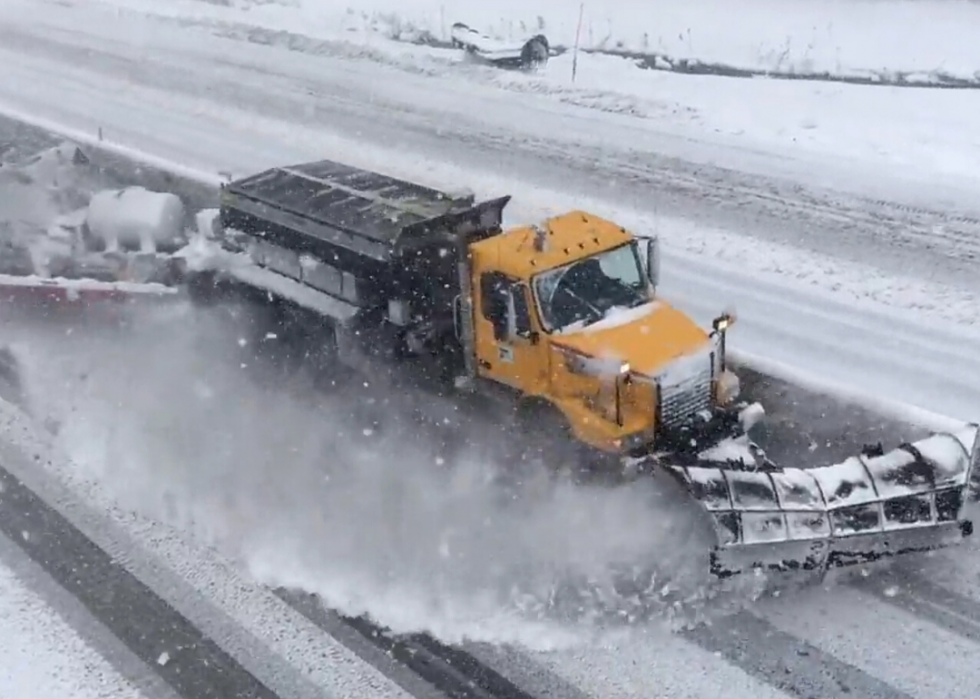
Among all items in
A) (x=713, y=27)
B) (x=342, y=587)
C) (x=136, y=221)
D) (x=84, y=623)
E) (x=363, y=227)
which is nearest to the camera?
(x=84, y=623)

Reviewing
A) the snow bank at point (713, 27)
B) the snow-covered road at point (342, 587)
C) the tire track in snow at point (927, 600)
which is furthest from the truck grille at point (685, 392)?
the snow bank at point (713, 27)

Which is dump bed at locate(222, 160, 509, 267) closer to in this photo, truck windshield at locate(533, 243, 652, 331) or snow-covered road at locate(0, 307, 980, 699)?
truck windshield at locate(533, 243, 652, 331)

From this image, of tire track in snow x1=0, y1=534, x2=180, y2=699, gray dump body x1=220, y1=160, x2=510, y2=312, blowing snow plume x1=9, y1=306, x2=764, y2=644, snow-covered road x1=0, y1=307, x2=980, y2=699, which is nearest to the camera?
snow-covered road x1=0, y1=307, x2=980, y2=699

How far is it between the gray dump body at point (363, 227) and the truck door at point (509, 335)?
0.73m

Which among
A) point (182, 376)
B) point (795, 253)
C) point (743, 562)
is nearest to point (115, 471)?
point (182, 376)

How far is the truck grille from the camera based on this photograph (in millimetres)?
9656

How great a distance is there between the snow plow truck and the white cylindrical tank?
2.12 metres

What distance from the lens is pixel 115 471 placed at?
1118 cm

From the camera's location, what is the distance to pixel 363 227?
1159 centimetres

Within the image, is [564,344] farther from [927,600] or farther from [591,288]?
[927,600]

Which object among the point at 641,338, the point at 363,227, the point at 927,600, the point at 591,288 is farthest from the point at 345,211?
the point at 927,600

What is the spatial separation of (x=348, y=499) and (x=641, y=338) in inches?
117

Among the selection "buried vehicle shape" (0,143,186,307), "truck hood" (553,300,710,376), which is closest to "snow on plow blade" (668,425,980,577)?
"truck hood" (553,300,710,376)

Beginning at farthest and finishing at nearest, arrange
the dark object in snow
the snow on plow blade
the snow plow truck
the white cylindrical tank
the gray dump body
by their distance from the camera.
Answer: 1. the dark object in snow
2. the white cylindrical tank
3. the gray dump body
4. the snow plow truck
5. the snow on plow blade
